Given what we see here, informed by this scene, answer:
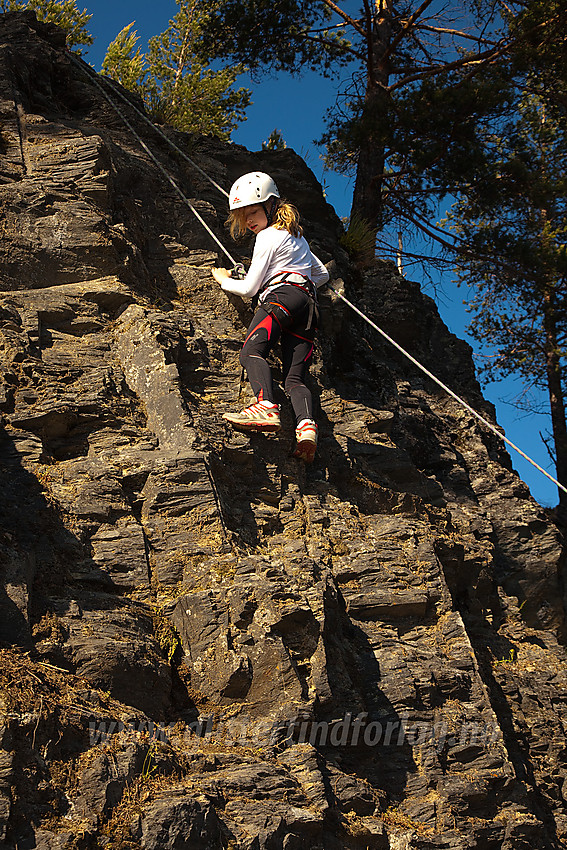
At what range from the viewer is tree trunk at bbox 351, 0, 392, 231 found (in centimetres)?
1132

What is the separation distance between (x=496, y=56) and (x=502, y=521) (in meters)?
7.35

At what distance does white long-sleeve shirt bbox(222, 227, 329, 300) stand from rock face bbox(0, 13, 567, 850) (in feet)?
1.68

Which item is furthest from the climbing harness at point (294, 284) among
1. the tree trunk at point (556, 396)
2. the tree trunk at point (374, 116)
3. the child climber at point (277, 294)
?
the tree trunk at point (556, 396)

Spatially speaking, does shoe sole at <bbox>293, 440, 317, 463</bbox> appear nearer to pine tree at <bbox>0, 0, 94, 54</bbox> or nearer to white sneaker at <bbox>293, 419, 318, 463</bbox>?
white sneaker at <bbox>293, 419, 318, 463</bbox>

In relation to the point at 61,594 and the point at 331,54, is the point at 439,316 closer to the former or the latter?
the point at 331,54

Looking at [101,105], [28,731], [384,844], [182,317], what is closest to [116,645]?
[28,731]

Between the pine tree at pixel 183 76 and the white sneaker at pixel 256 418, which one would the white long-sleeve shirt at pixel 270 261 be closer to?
the white sneaker at pixel 256 418

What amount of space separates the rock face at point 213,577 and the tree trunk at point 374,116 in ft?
11.1

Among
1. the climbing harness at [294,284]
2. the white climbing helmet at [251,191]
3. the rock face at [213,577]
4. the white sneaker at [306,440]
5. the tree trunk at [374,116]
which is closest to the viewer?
the rock face at [213,577]

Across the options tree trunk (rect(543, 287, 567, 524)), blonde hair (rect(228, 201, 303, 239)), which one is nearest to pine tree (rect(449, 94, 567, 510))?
tree trunk (rect(543, 287, 567, 524))

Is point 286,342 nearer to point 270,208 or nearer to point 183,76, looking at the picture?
point 270,208

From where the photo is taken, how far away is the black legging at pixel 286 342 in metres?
6.59

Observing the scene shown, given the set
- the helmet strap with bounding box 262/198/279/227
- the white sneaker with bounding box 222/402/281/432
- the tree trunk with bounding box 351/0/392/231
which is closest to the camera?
the white sneaker with bounding box 222/402/281/432

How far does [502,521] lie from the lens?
8.57 meters
